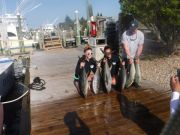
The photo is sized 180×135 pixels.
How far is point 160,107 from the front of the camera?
15.6 feet

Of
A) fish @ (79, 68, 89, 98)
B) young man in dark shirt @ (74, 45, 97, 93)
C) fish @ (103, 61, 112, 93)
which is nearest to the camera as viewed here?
fish @ (79, 68, 89, 98)

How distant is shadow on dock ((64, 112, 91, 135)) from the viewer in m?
3.96

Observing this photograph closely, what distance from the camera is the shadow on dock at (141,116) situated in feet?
12.8

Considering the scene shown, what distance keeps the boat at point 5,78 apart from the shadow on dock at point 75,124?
302 centimetres

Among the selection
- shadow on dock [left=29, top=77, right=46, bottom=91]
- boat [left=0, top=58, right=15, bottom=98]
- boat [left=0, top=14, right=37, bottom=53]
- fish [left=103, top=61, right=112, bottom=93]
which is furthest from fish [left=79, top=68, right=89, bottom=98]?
boat [left=0, top=14, right=37, bottom=53]

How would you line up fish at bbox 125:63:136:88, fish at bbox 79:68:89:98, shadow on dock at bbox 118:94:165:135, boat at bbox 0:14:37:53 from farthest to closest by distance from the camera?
boat at bbox 0:14:37:53 < fish at bbox 125:63:136:88 < fish at bbox 79:68:89:98 < shadow on dock at bbox 118:94:165:135

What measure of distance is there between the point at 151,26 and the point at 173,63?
6.22 feet

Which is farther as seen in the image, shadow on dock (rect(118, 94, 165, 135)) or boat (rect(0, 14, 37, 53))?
boat (rect(0, 14, 37, 53))

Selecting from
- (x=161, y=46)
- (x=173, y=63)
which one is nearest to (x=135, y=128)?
(x=173, y=63)

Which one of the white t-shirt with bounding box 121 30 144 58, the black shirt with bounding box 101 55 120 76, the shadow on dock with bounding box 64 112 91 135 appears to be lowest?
the shadow on dock with bounding box 64 112 91 135

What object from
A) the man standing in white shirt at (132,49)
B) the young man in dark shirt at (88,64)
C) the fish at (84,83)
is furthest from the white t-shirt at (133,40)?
the fish at (84,83)

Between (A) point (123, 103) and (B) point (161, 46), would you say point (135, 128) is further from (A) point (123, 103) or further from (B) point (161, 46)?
(B) point (161, 46)

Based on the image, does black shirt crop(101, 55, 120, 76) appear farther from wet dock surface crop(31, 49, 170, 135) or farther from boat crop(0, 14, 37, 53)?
boat crop(0, 14, 37, 53)

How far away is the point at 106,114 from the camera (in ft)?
15.2
